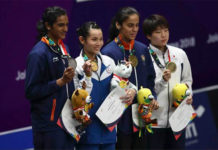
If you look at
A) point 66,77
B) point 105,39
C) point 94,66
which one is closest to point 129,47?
point 94,66

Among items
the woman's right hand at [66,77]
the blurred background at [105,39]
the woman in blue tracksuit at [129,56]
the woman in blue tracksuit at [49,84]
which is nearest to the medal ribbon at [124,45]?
the woman in blue tracksuit at [129,56]

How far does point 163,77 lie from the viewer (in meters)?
4.77

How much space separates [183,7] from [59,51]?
3016 millimetres

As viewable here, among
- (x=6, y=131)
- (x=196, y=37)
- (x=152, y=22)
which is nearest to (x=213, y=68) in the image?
(x=196, y=37)

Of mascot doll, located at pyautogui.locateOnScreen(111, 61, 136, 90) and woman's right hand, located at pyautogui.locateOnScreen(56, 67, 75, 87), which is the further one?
mascot doll, located at pyautogui.locateOnScreen(111, 61, 136, 90)

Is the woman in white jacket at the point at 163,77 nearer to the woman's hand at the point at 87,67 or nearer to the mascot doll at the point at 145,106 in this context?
the mascot doll at the point at 145,106

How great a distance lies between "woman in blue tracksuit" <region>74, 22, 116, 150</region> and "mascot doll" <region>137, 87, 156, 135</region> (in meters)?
0.33

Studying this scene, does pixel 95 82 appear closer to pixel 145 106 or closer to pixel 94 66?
pixel 94 66

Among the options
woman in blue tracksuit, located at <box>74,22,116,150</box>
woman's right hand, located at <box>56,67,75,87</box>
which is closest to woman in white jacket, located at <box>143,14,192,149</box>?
woman in blue tracksuit, located at <box>74,22,116,150</box>

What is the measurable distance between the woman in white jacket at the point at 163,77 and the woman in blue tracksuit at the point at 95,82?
597 mm

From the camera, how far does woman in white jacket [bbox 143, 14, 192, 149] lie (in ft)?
15.8

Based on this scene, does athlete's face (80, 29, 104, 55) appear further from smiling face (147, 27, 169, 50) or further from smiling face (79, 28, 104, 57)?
smiling face (147, 27, 169, 50)

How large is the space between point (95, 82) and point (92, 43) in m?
0.32

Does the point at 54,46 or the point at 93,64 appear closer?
the point at 54,46
